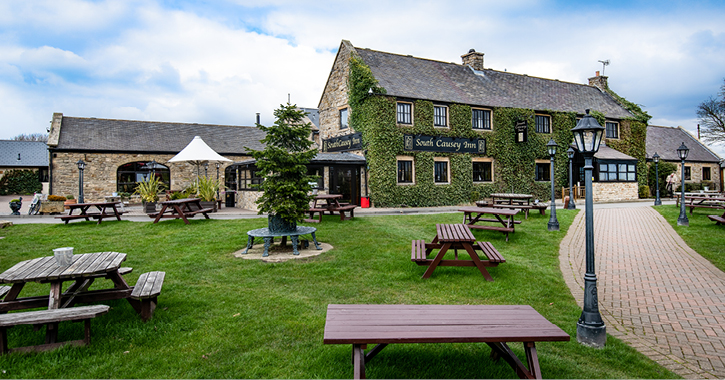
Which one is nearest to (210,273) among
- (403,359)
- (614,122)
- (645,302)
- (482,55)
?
(403,359)

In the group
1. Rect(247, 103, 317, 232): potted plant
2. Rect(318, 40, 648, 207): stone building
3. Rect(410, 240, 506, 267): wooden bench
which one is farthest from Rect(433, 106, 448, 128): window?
Rect(410, 240, 506, 267): wooden bench

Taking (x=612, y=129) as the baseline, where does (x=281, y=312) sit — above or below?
below

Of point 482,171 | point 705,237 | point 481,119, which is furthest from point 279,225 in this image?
point 481,119

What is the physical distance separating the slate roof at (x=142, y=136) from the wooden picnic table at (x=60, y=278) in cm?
2049

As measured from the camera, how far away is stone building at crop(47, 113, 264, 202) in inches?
848

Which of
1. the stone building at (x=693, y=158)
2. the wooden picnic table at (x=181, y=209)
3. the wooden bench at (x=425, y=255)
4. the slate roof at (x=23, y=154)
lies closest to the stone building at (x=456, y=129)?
the stone building at (x=693, y=158)

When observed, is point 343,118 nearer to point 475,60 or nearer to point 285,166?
point 475,60

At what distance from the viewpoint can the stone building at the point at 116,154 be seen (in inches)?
848

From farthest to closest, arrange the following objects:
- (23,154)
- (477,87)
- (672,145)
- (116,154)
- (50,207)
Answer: (23,154)
(672,145)
(116,154)
(477,87)
(50,207)

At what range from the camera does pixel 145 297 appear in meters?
3.86

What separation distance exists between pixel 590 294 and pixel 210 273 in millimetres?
5281

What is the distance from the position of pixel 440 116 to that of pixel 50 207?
1771 centimetres

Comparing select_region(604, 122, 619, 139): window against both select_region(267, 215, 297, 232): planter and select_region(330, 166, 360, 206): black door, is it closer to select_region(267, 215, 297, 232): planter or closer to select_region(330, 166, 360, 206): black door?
select_region(330, 166, 360, 206): black door

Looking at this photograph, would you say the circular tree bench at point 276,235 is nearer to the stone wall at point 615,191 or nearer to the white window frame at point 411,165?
the white window frame at point 411,165
